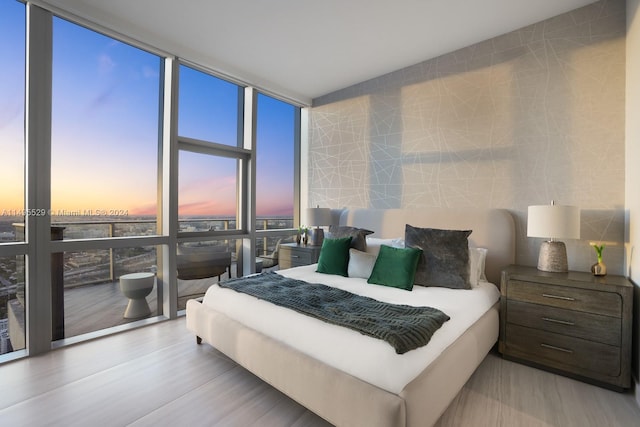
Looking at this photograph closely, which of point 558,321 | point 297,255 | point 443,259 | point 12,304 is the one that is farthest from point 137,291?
point 558,321

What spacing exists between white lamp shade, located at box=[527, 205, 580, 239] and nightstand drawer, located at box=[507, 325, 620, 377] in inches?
29.3

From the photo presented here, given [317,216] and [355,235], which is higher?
[317,216]

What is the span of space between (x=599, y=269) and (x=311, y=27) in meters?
3.24

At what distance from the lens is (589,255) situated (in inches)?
97.9

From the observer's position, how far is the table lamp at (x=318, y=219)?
4027 mm

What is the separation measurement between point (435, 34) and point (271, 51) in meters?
1.75

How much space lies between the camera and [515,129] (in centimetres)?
286

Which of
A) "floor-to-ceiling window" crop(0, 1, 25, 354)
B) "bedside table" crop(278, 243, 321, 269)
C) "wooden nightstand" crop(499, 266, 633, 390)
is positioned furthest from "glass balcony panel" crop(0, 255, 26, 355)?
"wooden nightstand" crop(499, 266, 633, 390)

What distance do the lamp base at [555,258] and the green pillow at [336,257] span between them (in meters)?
1.68

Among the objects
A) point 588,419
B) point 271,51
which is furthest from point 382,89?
point 588,419

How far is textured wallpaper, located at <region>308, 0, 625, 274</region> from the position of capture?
96.0 inches

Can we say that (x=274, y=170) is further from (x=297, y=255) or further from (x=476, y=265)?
(x=476, y=265)

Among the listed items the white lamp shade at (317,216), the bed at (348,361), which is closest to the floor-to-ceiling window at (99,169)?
the bed at (348,361)

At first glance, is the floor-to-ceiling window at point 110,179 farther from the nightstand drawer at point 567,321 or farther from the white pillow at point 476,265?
the nightstand drawer at point 567,321
